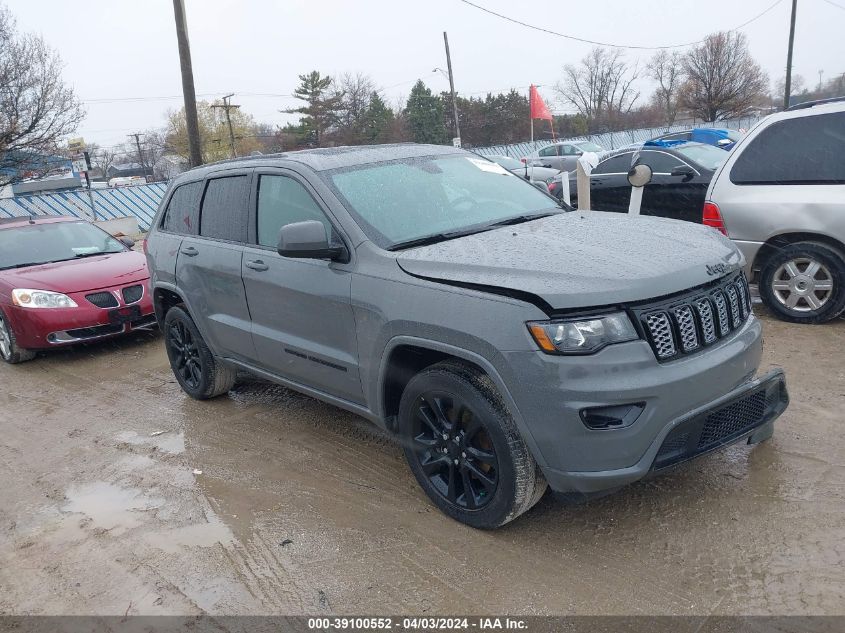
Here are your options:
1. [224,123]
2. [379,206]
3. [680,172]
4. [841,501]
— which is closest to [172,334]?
[379,206]

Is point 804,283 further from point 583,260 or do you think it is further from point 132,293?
point 132,293

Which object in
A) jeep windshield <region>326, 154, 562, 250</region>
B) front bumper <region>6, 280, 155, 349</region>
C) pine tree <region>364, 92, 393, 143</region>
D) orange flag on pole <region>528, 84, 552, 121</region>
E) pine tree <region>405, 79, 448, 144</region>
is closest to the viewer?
jeep windshield <region>326, 154, 562, 250</region>

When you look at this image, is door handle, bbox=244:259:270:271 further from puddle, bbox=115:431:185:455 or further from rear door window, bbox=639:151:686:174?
rear door window, bbox=639:151:686:174

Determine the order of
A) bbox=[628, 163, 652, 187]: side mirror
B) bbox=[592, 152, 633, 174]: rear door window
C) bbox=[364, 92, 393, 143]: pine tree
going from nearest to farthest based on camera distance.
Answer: bbox=[628, 163, 652, 187]: side mirror → bbox=[592, 152, 633, 174]: rear door window → bbox=[364, 92, 393, 143]: pine tree

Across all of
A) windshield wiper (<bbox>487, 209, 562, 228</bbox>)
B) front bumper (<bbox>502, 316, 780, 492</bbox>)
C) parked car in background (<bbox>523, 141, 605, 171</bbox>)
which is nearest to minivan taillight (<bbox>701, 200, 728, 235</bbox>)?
windshield wiper (<bbox>487, 209, 562, 228</bbox>)

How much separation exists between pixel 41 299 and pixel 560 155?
920 inches

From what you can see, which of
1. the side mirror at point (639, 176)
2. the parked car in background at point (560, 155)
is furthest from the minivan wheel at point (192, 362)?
the parked car in background at point (560, 155)

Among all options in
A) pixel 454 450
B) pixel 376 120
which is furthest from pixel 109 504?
pixel 376 120

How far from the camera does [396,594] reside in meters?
2.97

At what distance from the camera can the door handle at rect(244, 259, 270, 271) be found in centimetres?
427

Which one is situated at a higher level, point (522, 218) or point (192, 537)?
point (522, 218)

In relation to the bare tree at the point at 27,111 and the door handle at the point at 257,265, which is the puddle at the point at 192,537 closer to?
the door handle at the point at 257,265

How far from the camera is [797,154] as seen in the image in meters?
5.91

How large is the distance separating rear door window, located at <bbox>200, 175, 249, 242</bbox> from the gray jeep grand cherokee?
2 centimetres
